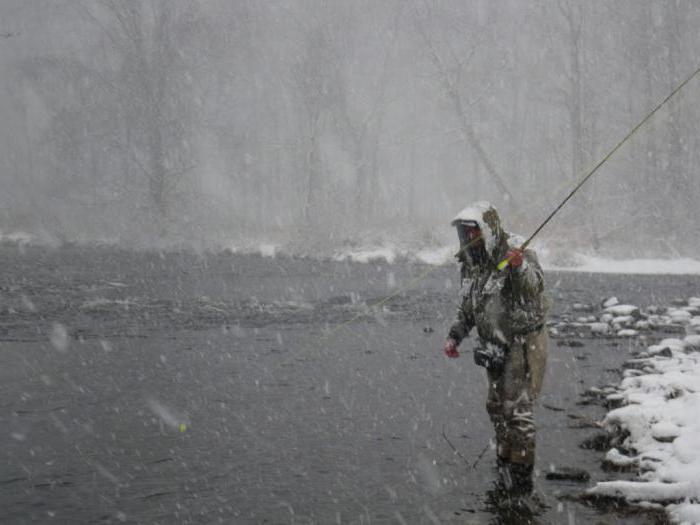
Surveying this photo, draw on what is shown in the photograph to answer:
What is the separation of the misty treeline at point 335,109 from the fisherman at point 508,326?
23794 mm

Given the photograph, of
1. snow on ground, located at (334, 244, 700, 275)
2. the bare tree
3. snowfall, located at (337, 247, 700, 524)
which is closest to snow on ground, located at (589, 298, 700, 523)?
snowfall, located at (337, 247, 700, 524)

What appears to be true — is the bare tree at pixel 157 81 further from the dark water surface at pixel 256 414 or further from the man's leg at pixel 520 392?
the man's leg at pixel 520 392

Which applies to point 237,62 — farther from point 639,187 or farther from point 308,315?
point 308,315

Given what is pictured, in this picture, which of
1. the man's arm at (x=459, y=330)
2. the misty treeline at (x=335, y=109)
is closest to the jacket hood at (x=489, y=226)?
the man's arm at (x=459, y=330)

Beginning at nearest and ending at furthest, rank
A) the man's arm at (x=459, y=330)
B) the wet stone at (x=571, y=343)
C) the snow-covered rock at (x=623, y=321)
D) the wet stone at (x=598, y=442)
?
1. the man's arm at (x=459, y=330)
2. the wet stone at (x=598, y=442)
3. the wet stone at (x=571, y=343)
4. the snow-covered rock at (x=623, y=321)

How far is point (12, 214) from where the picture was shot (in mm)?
38688

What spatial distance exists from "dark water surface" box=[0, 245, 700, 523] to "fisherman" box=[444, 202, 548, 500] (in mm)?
601

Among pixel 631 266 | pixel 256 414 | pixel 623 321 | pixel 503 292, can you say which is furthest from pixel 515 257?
pixel 631 266

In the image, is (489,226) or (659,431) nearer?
(489,226)

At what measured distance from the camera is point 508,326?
507cm

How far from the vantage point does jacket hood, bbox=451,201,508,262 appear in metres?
5.10

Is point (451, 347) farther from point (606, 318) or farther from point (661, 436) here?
point (606, 318)

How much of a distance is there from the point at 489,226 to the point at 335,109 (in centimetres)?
3596

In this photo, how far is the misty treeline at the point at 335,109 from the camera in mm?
30391
